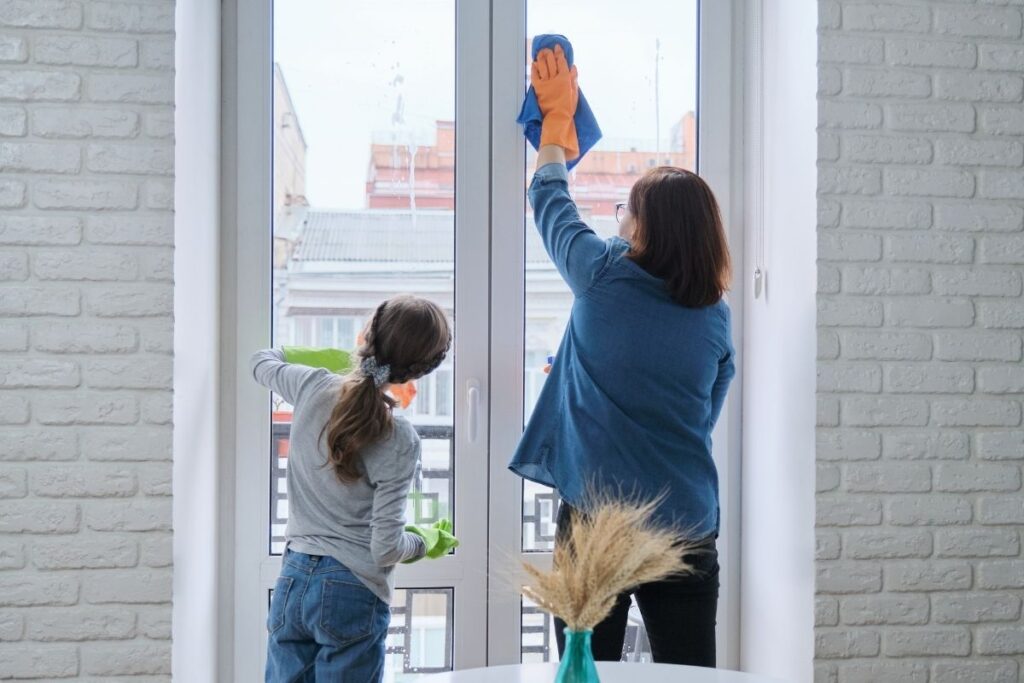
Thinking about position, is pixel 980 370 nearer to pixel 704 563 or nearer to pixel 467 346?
pixel 704 563

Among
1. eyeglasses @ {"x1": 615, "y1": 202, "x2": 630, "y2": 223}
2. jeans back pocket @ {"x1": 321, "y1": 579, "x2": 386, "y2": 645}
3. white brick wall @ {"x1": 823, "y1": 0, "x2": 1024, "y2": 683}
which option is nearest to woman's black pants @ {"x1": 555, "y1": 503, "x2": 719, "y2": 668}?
white brick wall @ {"x1": 823, "y1": 0, "x2": 1024, "y2": 683}

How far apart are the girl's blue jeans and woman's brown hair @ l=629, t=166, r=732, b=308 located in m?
0.85

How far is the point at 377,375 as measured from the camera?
1.81m

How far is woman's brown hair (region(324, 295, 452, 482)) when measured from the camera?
5.82 ft

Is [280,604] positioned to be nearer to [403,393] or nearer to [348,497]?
[348,497]

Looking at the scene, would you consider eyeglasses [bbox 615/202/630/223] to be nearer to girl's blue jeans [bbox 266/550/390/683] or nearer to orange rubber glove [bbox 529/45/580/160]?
orange rubber glove [bbox 529/45/580/160]

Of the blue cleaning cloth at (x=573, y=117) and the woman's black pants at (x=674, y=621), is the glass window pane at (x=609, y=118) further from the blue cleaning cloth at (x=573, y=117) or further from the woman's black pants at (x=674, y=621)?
Result: the woman's black pants at (x=674, y=621)

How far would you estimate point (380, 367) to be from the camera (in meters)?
1.83

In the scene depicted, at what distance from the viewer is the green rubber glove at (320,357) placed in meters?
2.04

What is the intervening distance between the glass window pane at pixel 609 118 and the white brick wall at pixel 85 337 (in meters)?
0.86

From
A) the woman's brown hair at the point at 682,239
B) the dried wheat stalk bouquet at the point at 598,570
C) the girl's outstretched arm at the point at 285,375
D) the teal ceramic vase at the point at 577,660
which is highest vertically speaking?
the woman's brown hair at the point at 682,239

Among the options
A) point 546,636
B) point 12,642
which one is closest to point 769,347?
point 546,636

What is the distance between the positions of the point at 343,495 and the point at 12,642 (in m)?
0.66

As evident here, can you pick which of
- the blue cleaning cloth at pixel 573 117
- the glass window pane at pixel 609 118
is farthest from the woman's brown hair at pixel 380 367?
the blue cleaning cloth at pixel 573 117
